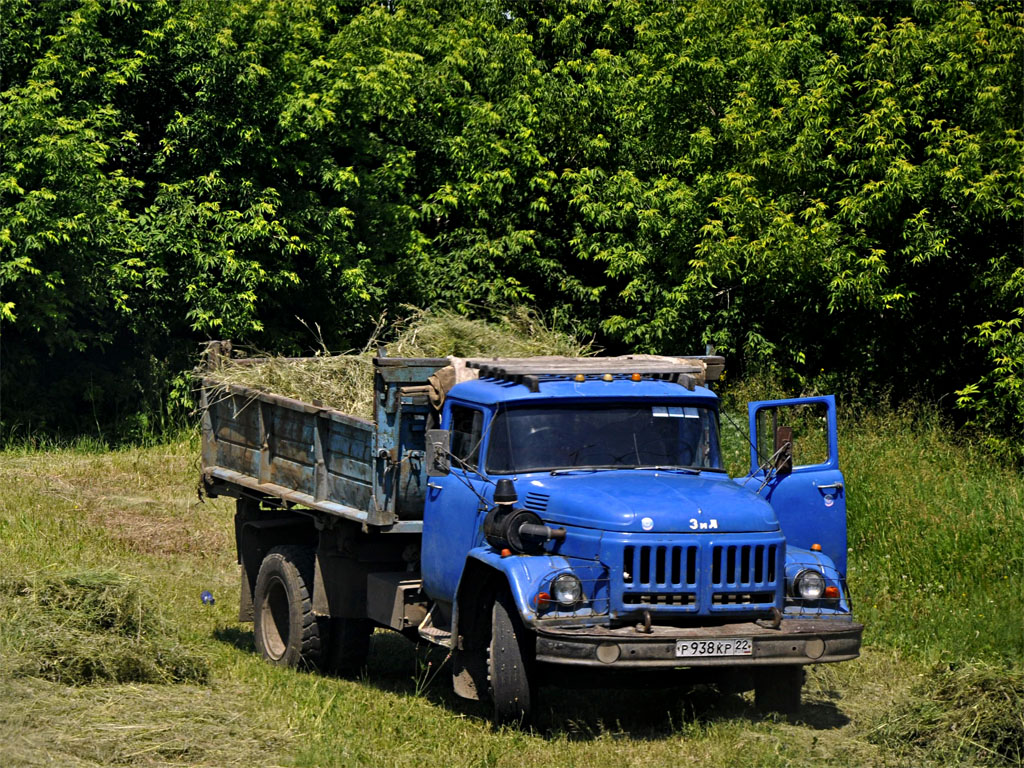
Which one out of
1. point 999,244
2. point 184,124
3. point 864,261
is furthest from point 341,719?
point 184,124

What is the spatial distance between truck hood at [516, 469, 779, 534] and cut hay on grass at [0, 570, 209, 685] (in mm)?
2880

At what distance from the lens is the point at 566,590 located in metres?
8.08

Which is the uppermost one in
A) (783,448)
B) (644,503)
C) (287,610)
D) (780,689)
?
(783,448)

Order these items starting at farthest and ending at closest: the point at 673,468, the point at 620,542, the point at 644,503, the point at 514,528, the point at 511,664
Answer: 1. the point at 673,468
2. the point at 514,528
3. the point at 511,664
4. the point at 644,503
5. the point at 620,542

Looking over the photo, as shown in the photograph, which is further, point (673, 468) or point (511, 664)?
point (673, 468)

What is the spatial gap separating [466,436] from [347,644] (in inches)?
97.6

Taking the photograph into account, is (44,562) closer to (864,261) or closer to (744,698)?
(744,698)

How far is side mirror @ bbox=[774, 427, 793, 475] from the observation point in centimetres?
932

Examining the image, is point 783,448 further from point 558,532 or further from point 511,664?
point 511,664

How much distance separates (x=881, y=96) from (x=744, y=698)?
13338mm

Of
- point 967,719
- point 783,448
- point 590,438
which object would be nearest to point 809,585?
point 783,448

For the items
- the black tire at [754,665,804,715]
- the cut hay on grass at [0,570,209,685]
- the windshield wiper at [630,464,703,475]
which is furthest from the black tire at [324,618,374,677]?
the black tire at [754,665,804,715]

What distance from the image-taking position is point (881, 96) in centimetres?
2078

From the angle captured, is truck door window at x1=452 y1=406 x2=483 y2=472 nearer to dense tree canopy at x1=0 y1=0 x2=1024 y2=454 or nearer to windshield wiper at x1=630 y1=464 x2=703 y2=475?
windshield wiper at x1=630 y1=464 x2=703 y2=475
